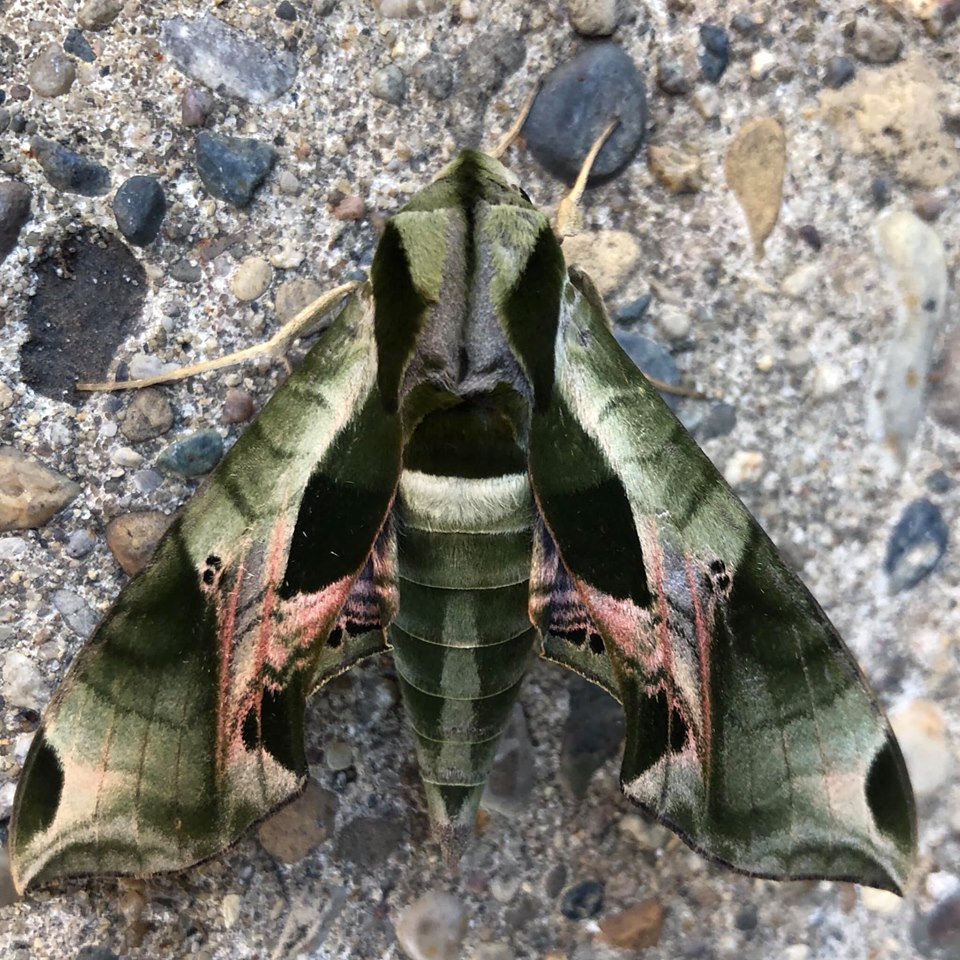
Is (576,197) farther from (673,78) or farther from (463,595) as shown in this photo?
(463,595)

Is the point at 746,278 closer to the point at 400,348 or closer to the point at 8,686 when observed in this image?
the point at 400,348

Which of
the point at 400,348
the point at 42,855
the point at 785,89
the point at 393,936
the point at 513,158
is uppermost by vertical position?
the point at 785,89

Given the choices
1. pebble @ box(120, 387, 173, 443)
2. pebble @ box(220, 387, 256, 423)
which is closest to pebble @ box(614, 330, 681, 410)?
pebble @ box(220, 387, 256, 423)

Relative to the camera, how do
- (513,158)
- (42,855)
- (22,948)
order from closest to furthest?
(42,855), (22,948), (513,158)

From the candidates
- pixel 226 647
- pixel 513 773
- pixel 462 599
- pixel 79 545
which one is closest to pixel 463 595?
pixel 462 599

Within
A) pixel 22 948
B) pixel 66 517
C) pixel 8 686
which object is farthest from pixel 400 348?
pixel 22 948

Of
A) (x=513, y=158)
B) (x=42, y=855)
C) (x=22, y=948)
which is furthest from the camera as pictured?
(x=513, y=158)
